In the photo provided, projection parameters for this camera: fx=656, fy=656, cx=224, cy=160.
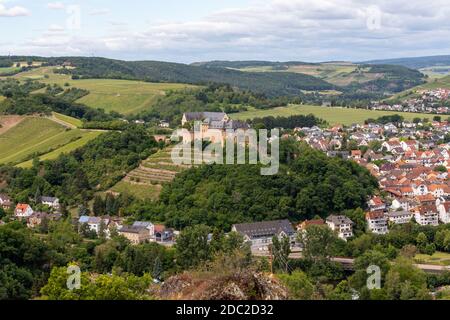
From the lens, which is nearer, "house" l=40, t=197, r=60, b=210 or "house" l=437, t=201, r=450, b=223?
"house" l=437, t=201, r=450, b=223

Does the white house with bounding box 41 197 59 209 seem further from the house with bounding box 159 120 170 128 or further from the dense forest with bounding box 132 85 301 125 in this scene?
the dense forest with bounding box 132 85 301 125

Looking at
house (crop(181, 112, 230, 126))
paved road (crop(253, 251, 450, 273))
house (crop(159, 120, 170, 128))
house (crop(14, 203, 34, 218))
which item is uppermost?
house (crop(181, 112, 230, 126))

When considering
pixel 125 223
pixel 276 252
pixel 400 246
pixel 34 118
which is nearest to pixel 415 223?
pixel 400 246

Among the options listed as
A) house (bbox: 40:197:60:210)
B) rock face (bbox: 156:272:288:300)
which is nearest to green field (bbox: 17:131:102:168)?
house (bbox: 40:197:60:210)

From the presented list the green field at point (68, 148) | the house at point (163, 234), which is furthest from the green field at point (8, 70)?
the house at point (163, 234)

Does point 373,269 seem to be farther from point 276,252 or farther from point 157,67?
point 157,67

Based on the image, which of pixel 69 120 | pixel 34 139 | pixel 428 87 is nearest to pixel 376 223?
pixel 34 139
